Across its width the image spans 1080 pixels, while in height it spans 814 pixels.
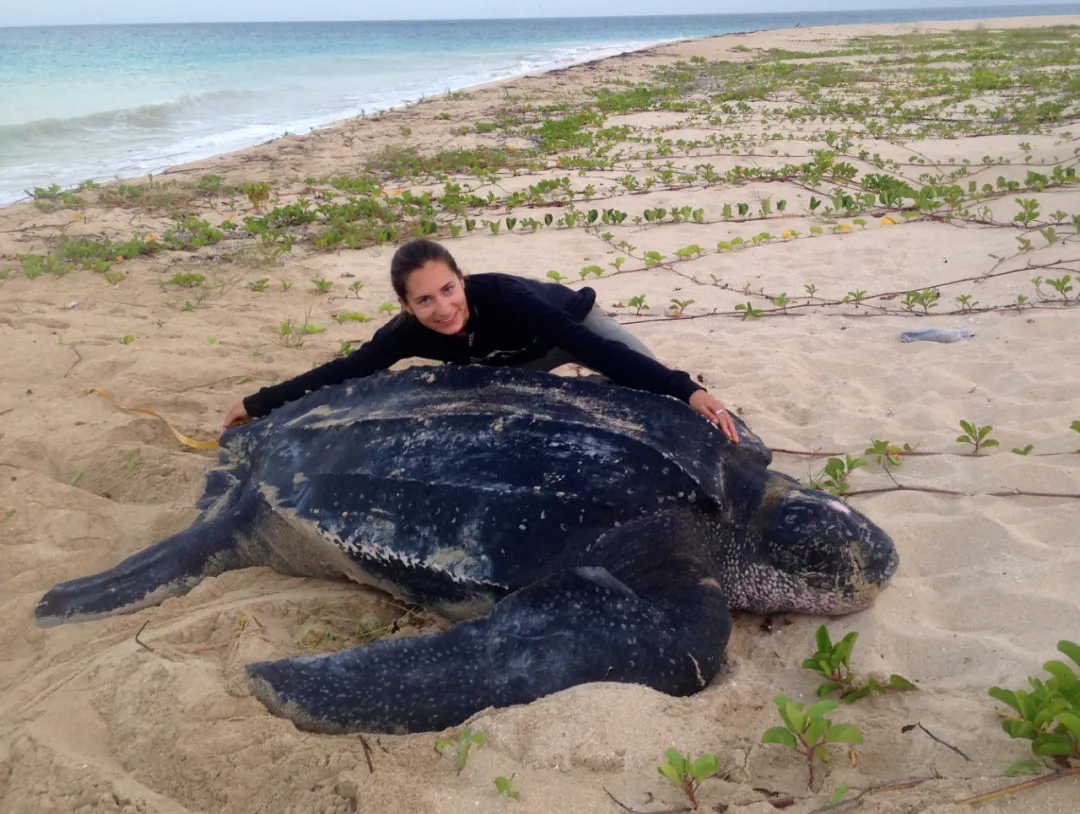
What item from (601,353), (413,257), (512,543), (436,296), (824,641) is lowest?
(824,641)

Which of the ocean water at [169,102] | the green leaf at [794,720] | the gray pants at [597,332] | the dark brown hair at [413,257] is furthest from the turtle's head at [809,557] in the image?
the ocean water at [169,102]

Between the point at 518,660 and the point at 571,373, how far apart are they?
166 cm

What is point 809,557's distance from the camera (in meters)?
1.63

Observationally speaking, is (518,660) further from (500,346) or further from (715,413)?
(500,346)

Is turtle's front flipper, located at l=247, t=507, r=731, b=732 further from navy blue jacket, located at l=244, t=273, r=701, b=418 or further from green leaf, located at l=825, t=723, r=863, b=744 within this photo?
navy blue jacket, located at l=244, t=273, r=701, b=418

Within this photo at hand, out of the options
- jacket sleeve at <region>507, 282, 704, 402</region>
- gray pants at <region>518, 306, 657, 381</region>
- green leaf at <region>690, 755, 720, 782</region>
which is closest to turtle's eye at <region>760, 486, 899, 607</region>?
jacket sleeve at <region>507, 282, 704, 402</region>

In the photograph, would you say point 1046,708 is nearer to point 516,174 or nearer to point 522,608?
A: point 522,608

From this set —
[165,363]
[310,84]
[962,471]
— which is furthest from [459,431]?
[310,84]

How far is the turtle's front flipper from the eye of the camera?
1374 mm

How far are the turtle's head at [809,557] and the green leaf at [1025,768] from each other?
0.60 meters

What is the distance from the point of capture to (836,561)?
1596mm

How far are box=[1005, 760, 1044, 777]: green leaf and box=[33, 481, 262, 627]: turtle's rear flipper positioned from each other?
1.69 meters

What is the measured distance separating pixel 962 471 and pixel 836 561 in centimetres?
66

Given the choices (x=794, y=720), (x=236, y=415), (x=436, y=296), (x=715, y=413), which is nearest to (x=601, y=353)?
(x=715, y=413)
